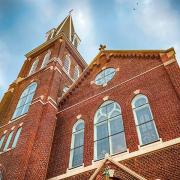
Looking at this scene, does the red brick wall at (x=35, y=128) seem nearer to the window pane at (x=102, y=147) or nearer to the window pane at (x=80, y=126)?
the window pane at (x=80, y=126)

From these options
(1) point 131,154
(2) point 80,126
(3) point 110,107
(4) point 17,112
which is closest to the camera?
(1) point 131,154

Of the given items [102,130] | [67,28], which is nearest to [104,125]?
[102,130]

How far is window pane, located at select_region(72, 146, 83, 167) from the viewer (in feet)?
38.5

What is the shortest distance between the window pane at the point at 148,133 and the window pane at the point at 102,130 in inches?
76.7

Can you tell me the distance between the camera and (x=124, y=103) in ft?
41.1

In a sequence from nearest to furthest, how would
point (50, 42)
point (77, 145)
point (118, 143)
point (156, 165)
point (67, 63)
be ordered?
1. point (156, 165)
2. point (118, 143)
3. point (77, 145)
4. point (67, 63)
5. point (50, 42)

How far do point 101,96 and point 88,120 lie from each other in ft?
5.64

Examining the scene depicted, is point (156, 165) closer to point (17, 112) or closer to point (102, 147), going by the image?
point (102, 147)

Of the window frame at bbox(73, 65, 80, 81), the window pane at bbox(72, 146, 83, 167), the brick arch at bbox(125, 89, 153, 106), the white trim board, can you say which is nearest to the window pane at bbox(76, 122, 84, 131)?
the window pane at bbox(72, 146, 83, 167)

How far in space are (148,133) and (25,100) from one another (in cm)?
1093

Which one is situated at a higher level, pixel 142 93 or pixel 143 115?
pixel 142 93

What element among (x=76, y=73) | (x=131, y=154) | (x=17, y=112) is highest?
(x=76, y=73)

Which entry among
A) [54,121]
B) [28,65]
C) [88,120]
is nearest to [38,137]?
[54,121]

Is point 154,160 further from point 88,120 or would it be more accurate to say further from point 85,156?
point 88,120
